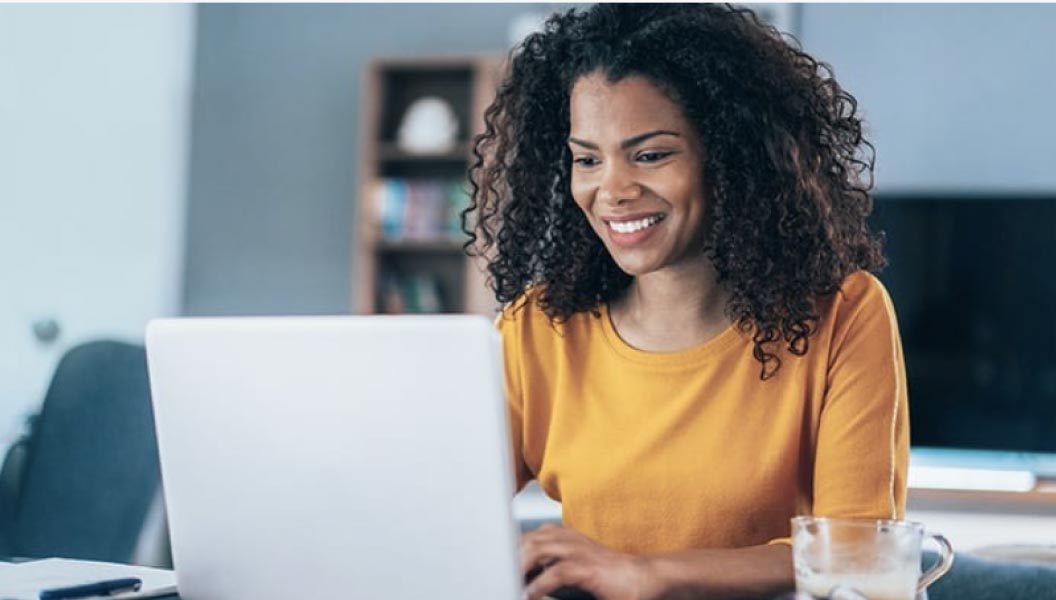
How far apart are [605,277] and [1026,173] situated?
2.81m

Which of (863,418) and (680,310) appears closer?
(863,418)

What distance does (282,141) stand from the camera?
4.85m

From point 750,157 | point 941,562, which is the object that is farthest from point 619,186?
point 941,562

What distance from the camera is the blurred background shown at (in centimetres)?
398

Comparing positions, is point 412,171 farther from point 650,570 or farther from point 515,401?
point 650,570

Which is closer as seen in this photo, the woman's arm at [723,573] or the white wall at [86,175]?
the woman's arm at [723,573]

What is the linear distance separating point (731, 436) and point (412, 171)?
3.32 meters

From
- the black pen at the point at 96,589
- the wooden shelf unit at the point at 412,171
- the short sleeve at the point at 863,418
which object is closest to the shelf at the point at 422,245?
the wooden shelf unit at the point at 412,171

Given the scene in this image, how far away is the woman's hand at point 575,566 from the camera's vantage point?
1.12m

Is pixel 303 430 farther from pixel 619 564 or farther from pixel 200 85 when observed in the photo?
pixel 200 85

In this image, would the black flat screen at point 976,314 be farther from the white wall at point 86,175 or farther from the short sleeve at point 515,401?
the short sleeve at point 515,401

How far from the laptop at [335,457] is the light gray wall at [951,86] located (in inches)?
132

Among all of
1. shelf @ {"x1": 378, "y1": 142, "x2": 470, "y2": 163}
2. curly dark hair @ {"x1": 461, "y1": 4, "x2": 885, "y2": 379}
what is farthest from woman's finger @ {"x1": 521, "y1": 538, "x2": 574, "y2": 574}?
shelf @ {"x1": 378, "y1": 142, "x2": 470, "y2": 163}

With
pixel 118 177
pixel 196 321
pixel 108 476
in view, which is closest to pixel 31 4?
pixel 118 177
